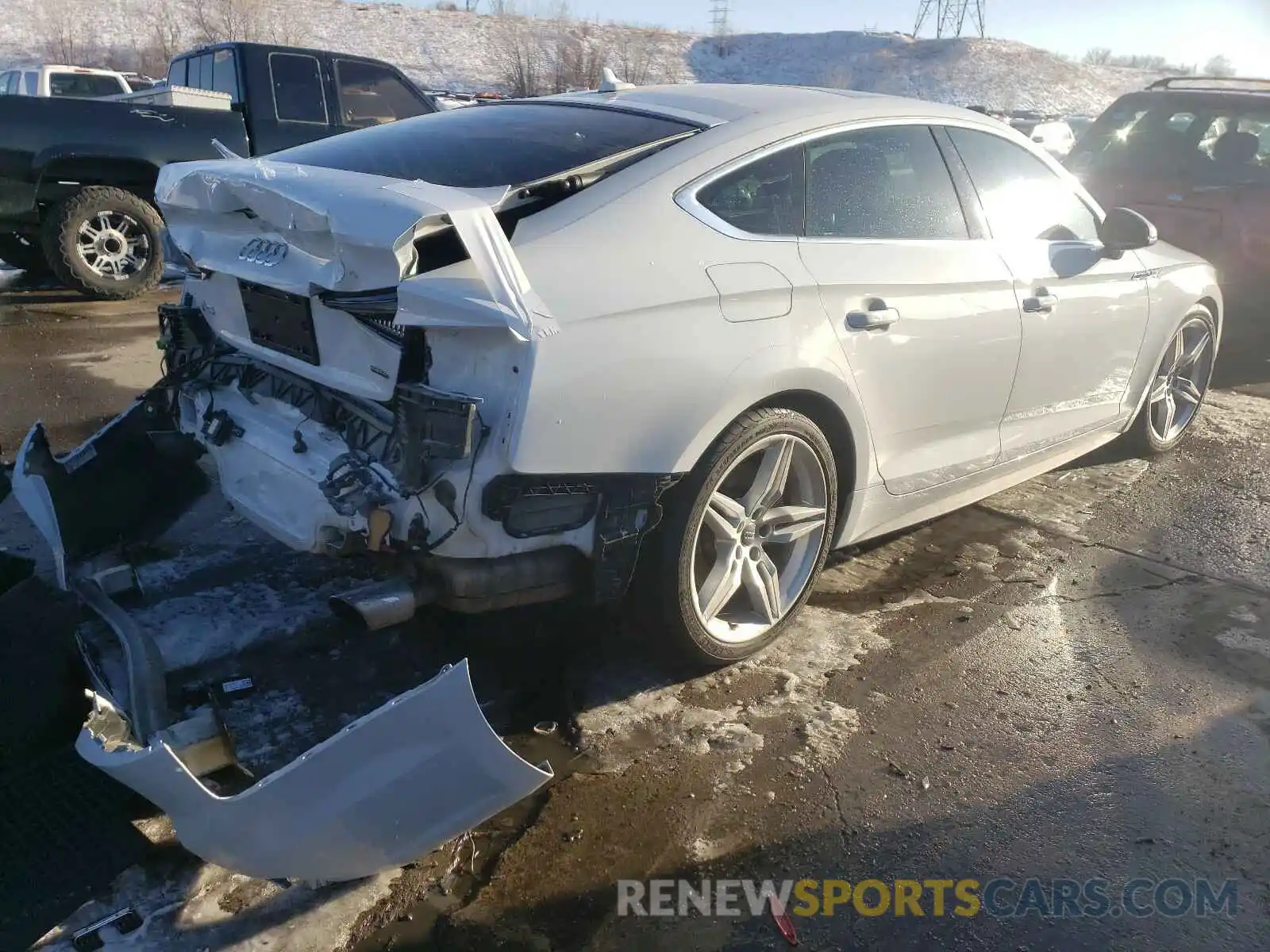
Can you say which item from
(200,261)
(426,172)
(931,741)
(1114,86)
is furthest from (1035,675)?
(1114,86)

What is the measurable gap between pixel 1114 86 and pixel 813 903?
66.9m

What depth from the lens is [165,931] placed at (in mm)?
2092

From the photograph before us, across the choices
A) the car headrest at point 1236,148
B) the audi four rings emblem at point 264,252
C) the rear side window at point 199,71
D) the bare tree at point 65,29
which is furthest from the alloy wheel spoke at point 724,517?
the bare tree at point 65,29

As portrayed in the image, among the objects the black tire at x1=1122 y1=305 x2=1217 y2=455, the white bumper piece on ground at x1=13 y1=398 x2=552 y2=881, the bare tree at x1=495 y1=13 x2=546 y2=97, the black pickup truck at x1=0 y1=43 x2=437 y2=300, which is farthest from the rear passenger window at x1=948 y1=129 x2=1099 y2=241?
the bare tree at x1=495 y1=13 x2=546 y2=97

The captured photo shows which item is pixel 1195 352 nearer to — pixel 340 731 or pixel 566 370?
pixel 566 370

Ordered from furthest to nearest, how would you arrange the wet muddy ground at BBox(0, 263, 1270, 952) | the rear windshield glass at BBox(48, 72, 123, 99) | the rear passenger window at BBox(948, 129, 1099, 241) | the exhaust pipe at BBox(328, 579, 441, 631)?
the rear windshield glass at BBox(48, 72, 123, 99) < the rear passenger window at BBox(948, 129, 1099, 241) < the exhaust pipe at BBox(328, 579, 441, 631) < the wet muddy ground at BBox(0, 263, 1270, 952)

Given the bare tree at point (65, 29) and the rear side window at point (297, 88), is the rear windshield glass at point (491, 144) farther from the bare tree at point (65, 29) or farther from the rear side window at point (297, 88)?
the bare tree at point (65, 29)

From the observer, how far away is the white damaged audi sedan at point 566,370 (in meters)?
2.33

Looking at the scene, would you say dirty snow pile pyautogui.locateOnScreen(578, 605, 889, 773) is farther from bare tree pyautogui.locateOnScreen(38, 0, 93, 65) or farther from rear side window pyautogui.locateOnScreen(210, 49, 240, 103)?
bare tree pyautogui.locateOnScreen(38, 0, 93, 65)

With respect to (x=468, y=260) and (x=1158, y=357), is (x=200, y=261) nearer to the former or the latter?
(x=468, y=260)

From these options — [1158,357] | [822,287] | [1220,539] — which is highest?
[822,287]

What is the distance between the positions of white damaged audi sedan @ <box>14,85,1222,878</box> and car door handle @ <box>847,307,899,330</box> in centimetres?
2

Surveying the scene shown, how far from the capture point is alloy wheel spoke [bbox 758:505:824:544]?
3.15 m

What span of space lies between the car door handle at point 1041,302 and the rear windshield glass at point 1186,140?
15.5ft
